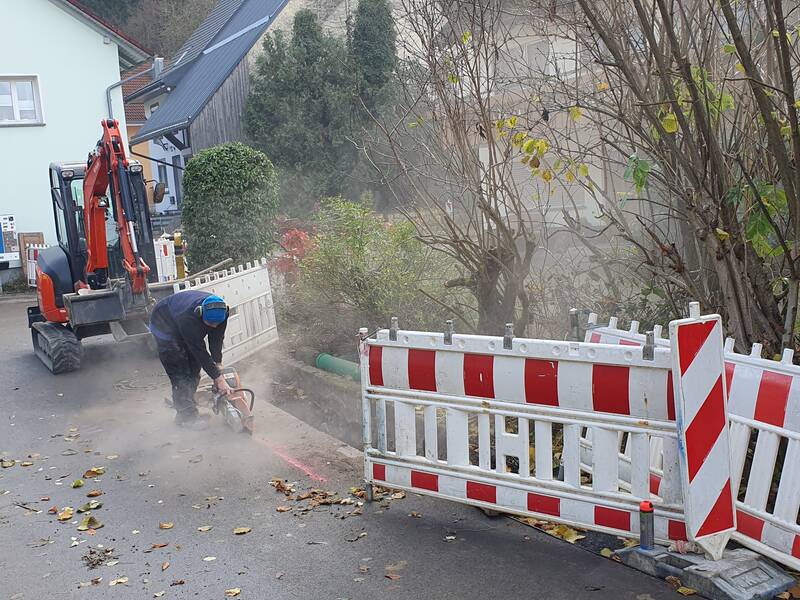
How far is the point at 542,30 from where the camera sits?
25.6ft

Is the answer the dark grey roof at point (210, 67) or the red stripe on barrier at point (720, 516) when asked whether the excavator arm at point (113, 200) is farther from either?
the dark grey roof at point (210, 67)

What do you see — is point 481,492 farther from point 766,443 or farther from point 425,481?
point 766,443

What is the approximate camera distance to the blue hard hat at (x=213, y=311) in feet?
26.8

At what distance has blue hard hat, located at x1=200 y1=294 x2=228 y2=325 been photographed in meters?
8.17

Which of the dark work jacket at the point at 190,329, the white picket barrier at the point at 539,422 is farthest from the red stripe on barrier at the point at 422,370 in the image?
the dark work jacket at the point at 190,329

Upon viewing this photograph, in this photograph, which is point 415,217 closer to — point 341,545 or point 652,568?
point 341,545

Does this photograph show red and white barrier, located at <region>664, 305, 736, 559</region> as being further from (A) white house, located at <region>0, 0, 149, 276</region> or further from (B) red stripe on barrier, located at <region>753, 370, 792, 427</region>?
(A) white house, located at <region>0, 0, 149, 276</region>

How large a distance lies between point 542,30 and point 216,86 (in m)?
24.3

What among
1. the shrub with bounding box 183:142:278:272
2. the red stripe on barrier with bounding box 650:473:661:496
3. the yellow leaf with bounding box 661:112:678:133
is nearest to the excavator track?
the shrub with bounding box 183:142:278:272

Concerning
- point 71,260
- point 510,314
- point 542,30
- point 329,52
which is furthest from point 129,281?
point 329,52

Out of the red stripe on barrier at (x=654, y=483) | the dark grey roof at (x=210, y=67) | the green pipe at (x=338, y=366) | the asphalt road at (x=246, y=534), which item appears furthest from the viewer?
the dark grey roof at (x=210, y=67)

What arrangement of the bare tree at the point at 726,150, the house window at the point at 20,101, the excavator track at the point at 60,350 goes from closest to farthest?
the bare tree at the point at 726,150
the excavator track at the point at 60,350
the house window at the point at 20,101

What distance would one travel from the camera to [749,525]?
4.91 metres

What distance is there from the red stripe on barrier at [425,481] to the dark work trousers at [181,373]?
3564 mm
